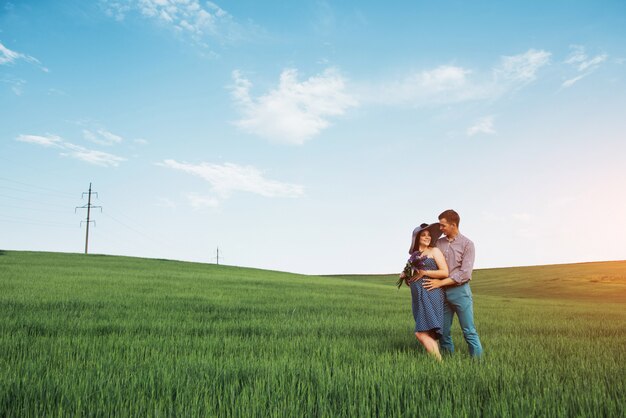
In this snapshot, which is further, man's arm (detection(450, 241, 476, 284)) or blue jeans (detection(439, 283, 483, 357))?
blue jeans (detection(439, 283, 483, 357))

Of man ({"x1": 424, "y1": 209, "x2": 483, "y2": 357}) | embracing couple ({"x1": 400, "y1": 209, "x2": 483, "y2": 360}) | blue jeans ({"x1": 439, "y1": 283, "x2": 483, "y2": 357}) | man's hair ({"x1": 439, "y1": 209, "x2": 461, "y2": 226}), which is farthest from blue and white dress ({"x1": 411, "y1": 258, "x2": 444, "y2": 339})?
man's hair ({"x1": 439, "y1": 209, "x2": 461, "y2": 226})

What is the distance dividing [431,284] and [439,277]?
144 mm

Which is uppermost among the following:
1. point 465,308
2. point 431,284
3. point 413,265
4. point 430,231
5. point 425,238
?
point 430,231

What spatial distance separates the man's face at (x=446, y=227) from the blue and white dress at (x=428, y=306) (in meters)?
0.46

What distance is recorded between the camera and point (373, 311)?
1458 cm

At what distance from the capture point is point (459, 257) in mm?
6047

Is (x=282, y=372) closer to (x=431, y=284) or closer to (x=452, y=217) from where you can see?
(x=431, y=284)

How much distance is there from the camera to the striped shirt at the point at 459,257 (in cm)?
598

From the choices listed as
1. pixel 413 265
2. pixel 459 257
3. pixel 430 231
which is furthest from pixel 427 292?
pixel 430 231

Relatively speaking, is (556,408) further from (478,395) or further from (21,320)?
(21,320)

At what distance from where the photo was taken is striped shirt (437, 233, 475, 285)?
5.98 metres

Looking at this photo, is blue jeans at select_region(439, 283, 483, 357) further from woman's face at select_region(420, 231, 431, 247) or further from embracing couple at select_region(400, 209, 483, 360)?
woman's face at select_region(420, 231, 431, 247)

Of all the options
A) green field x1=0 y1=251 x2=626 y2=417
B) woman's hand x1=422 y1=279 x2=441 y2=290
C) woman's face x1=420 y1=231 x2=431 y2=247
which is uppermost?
woman's face x1=420 y1=231 x2=431 y2=247

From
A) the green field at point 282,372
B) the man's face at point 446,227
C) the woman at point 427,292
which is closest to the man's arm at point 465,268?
the woman at point 427,292
